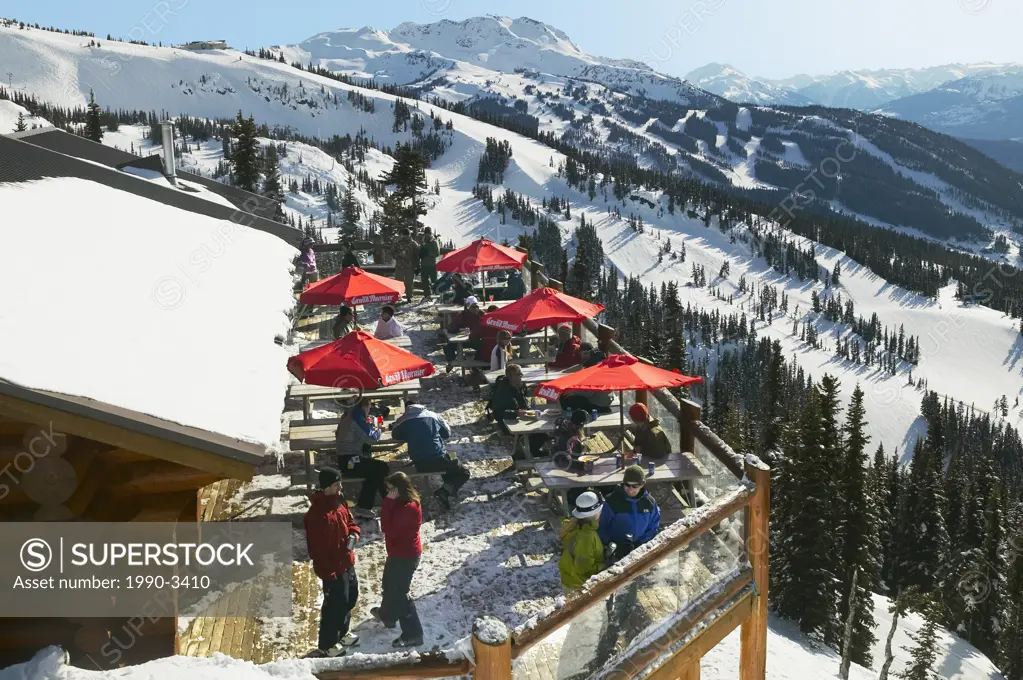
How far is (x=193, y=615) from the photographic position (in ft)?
27.0

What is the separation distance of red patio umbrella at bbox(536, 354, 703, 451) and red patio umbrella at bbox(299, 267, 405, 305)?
632 centimetres

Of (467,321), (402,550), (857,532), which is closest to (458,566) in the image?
(402,550)

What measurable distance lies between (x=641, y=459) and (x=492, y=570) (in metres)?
2.64

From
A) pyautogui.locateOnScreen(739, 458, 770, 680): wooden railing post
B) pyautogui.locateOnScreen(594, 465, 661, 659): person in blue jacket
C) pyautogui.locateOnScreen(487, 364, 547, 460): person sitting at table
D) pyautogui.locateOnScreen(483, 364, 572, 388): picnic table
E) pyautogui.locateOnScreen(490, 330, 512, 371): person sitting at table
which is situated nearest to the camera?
pyautogui.locateOnScreen(739, 458, 770, 680): wooden railing post

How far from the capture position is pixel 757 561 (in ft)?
25.7

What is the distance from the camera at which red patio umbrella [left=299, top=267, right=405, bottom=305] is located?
16.2 metres

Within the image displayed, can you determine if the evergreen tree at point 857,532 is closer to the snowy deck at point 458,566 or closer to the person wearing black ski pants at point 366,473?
the snowy deck at point 458,566

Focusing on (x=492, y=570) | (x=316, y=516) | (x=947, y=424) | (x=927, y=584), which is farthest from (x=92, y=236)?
(x=947, y=424)

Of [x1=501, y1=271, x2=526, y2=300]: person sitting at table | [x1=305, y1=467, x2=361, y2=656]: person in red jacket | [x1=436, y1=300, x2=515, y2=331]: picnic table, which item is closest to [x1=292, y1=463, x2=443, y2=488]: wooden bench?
[x1=305, y1=467, x2=361, y2=656]: person in red jacket

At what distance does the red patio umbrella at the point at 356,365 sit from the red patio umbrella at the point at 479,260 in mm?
7675

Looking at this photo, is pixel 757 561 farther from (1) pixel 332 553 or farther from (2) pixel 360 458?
(2) pixel 360 458

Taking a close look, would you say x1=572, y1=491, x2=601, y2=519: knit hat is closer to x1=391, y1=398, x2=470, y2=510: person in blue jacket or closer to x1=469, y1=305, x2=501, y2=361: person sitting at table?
x1=391, y1=398, x2=470, y2=510: person in blue jacket

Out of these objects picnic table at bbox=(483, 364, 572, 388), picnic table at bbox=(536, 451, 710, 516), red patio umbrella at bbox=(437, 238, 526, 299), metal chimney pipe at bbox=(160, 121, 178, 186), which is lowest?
picnic table at bbox=(483, 364, 572, 388)

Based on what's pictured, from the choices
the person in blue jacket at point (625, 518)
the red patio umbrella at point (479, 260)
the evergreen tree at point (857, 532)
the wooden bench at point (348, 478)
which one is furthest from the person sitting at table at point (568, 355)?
the evergreen tree at point (857, 532)
